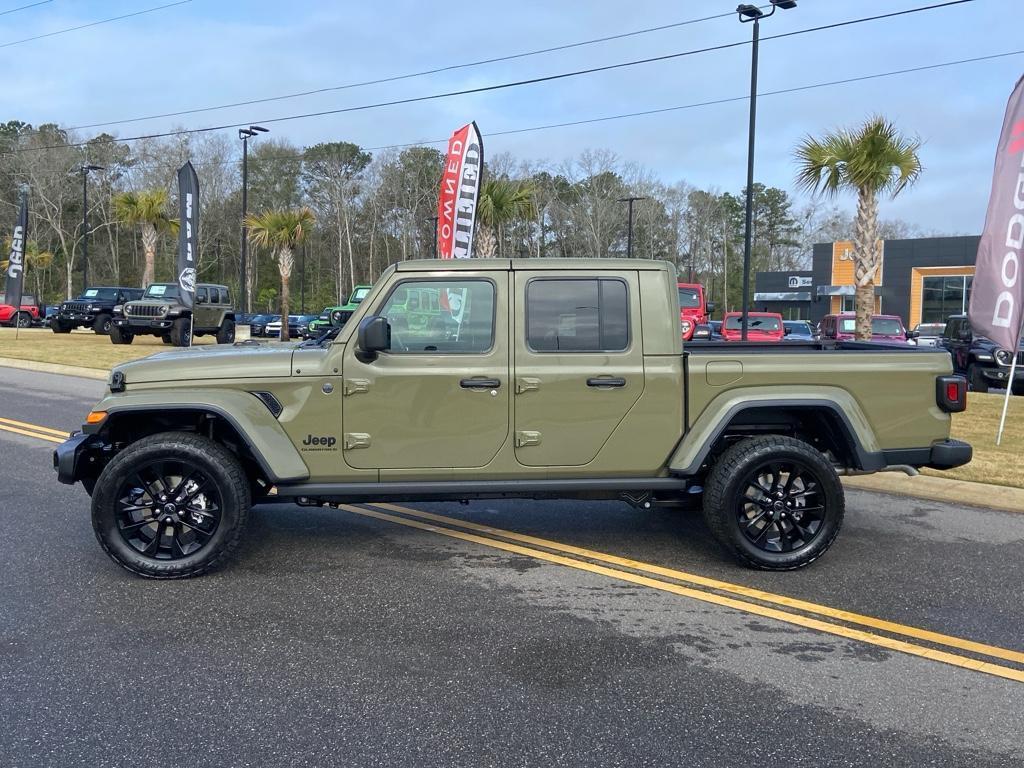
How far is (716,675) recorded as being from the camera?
149 inches

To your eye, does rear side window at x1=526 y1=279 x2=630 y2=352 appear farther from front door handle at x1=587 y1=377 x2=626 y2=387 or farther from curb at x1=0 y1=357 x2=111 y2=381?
curb at x1=0 y1=357 x2=111 y2=381

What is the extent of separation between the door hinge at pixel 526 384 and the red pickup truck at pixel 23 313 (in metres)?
43.5

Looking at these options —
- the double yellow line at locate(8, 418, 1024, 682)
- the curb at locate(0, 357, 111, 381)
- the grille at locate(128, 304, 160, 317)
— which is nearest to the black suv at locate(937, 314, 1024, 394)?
the double yellow line at locate(8, 418, 1024, 682)

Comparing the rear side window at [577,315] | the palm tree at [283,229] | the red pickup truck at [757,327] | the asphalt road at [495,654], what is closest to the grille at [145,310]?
the palm tree at [283,229]

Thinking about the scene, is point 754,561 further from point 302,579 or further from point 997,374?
point 997,374

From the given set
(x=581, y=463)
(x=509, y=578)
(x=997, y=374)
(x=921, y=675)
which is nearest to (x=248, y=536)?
(x=509, y=578)

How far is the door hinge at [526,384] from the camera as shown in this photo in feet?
16.5

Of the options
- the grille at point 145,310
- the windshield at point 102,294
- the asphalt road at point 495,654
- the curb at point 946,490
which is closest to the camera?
the asphalt road at point 495,654

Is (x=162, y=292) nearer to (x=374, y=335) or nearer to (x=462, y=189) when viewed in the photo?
(x=462, y=189)

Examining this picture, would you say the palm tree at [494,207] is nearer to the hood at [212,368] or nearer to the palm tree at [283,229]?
the palm tree at [283,229]

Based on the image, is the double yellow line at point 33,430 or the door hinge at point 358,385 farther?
the double yellow line at point 33,430

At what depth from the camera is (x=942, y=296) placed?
4828 centimetres

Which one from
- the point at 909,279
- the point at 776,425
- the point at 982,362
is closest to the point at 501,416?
the point at 776,425

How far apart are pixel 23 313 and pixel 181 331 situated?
23898 millimetres
